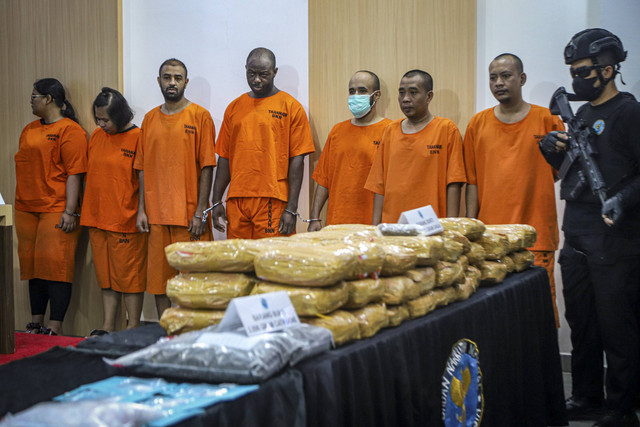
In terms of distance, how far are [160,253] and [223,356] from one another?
3.47 metres

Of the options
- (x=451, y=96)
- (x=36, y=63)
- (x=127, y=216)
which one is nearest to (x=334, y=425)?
(x=451, y=96)

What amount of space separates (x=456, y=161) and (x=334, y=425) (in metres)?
2.74

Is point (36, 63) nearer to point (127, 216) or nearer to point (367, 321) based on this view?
point (127, 216)

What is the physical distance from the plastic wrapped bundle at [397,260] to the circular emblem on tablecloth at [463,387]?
283mm

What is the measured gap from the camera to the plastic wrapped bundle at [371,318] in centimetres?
150

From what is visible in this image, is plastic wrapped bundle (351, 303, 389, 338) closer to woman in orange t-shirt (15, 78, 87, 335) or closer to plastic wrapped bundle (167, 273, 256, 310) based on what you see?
plastic wrapped bundle (167, 273, 256, 310)

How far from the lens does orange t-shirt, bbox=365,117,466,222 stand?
12.4 ft

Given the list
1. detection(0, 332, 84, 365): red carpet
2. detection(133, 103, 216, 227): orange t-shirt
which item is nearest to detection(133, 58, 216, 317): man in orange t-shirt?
detection(133, 103, 216, 227): orange t-shirt

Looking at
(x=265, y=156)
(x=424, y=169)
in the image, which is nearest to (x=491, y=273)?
(x=424, y=169)

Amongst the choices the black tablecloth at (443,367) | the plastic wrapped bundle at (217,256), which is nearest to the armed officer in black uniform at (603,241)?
the black tablecloth at (443,367)

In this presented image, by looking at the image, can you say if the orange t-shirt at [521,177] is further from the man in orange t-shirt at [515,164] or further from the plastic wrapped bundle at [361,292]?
the plastic wrapped bundle at [361,292]

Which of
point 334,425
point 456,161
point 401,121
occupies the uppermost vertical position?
point 401,121

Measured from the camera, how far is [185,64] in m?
5.06

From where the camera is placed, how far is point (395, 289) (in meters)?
1.66
